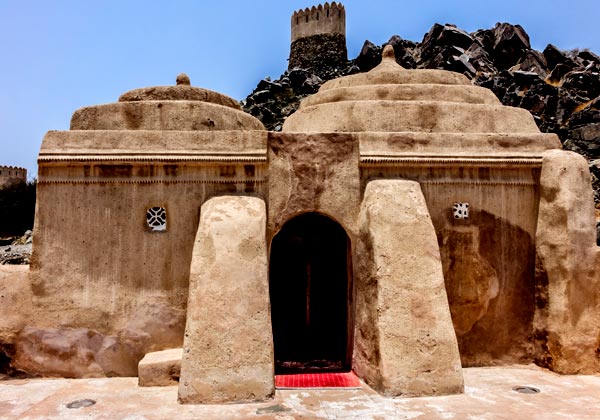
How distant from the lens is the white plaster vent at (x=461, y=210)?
7.35 m

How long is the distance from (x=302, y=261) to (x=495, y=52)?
27.1 m

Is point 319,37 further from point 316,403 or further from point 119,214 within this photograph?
point 316,403

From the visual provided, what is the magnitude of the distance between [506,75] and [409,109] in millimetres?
22881

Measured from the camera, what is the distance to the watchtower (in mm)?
37500

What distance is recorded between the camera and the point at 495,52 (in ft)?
104

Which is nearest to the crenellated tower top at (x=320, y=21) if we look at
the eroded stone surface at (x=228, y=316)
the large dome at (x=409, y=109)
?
the large dome at (x=409, y=109)

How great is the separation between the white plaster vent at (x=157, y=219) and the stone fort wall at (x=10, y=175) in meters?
31.2

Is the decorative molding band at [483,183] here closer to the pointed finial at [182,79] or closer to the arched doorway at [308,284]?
the arched doorway at [308,284]

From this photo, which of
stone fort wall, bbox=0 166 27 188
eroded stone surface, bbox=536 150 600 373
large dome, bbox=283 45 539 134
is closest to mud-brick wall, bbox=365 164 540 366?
eroded stone surface, bbox=536 150 600 373

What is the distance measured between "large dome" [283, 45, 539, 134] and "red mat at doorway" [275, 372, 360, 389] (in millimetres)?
3357

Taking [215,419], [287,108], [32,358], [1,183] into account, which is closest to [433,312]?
[215,419]

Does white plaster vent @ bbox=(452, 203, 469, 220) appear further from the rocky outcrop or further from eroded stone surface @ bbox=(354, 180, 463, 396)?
the rocky outcrop

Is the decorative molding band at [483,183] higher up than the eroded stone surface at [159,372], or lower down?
higher up

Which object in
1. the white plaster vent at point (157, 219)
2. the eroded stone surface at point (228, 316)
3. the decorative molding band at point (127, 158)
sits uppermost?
the decorative molding band at point (127, 158)
